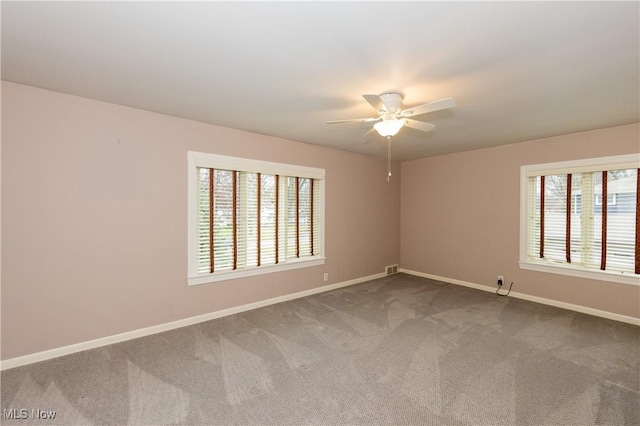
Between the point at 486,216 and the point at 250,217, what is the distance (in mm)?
4006

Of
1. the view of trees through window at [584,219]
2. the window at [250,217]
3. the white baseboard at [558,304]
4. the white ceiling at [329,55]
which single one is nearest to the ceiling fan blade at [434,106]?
the white ceiling at [329,55]

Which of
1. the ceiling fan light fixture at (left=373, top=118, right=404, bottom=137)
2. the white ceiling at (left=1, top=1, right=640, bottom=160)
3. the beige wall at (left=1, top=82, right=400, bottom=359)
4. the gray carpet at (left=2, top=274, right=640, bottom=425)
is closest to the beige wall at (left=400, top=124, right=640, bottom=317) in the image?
the gray carpet at (left=2, top=274, right=640, bottom=425)

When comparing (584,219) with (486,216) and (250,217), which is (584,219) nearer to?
(486,216)

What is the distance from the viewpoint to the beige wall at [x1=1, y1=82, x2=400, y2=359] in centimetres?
251

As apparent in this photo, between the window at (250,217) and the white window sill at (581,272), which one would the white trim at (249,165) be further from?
the white window sill at (581,272)

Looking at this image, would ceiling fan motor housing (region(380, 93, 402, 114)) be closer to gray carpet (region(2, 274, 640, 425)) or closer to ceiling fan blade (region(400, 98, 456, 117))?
ceiling fan blade (region(400, 98, 456, 117))

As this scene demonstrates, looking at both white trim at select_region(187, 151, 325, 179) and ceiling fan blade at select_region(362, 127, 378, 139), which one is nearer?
ceiling fan blade at select_region(362, 127, 378, 139)

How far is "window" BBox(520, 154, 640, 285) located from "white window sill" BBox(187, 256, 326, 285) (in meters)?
3.38

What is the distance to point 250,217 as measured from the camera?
4.02 meters

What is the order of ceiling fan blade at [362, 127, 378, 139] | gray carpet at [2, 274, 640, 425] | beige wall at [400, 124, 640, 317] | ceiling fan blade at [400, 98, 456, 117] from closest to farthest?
gray carpet at [2, 274, 640, 425], ceiling fan blade at [400, 98, 456, 117], ceiling fan blade at [362, 127, 378, 139], beige wall at [400, 124, 640, 317]

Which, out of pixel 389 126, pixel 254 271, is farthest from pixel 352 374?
pixel 389 126

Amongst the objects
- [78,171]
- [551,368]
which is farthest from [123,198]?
[551,368]

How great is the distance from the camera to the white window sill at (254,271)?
3.53 m

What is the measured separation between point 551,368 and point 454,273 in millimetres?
2873
